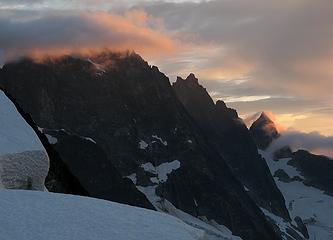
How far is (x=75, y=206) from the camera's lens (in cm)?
1895

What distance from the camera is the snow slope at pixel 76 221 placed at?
16.5 m

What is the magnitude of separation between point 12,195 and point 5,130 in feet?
35.7

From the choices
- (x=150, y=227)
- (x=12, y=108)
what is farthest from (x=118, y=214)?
(x=12, y=108)

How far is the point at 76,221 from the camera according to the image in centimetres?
1750

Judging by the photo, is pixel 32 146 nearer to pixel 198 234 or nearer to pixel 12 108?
pixel 12 108

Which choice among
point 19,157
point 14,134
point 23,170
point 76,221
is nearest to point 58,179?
point 14,134

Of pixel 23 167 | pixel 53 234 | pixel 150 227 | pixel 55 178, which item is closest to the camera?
pixel 53 234

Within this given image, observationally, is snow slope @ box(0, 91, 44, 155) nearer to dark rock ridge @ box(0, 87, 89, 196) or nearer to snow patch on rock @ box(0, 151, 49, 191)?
snow patch on rock @ box(0, 151, 49, 191)

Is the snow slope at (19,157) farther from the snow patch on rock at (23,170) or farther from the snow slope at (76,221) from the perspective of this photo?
the snow slope at (76,221)

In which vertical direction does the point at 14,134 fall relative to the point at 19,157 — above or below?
above

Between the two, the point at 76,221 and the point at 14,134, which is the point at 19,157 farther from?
the point at 76,221

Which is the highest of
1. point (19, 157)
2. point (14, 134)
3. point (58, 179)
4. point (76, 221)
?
point (14, 134)

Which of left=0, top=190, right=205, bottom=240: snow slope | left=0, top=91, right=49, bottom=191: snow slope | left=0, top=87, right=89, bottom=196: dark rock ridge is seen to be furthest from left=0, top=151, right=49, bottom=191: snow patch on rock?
left=0, top=87, right=89, bottom=196: dark rock ridge

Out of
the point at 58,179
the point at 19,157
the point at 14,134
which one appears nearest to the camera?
the point at 19,157
